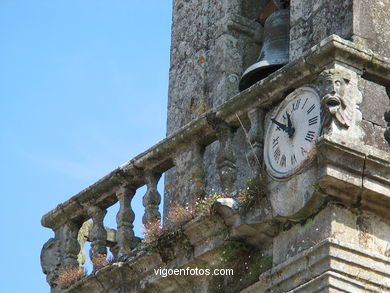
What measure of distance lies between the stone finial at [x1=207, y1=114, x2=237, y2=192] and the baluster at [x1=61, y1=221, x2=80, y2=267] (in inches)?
68.9

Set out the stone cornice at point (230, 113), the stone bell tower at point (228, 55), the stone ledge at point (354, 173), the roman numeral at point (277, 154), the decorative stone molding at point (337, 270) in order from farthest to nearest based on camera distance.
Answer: the stone bell tower at point (228, 55), the roman numeral at point (277, 154), the stone cornice at point (230, 113), the stone ledge at point (354, 173), the decorative stone molding at point (337, 270)

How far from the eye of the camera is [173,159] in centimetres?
1132

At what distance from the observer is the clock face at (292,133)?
9922 millimetres

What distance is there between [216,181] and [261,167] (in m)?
1.94

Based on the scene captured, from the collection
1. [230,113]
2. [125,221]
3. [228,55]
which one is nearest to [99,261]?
[125,221]

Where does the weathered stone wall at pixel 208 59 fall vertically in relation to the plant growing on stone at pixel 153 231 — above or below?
above

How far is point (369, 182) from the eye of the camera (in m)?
9.70

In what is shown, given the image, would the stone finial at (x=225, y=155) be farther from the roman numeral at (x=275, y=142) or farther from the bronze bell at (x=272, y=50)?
the bronze bell at (x=272, y=50)

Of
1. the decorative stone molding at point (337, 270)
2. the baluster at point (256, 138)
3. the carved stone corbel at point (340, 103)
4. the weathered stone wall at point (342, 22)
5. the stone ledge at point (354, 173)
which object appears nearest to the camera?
the decorative stone molding at point (337, 270)

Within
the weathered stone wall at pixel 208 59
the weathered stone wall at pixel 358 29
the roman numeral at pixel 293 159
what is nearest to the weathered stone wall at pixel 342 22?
the weathered stone wall at pixel 358 29

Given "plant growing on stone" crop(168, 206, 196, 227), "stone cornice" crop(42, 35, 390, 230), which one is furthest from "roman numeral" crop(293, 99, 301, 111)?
"plant growing on stone" crop(168, 206, 196, 227)

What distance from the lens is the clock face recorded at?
9.92m

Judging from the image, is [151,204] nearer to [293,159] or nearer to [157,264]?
[157,264]

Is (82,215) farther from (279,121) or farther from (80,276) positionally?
(279,121)
